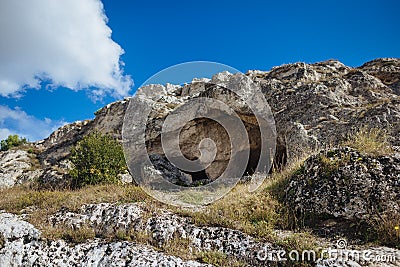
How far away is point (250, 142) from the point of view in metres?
18.0

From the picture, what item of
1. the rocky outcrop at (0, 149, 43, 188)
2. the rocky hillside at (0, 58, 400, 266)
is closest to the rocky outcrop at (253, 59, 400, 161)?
the rocky hillside at (0, 58, 400, 266)

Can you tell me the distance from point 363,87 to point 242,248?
1536cm

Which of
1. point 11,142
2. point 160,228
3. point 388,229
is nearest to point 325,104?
point 388,229

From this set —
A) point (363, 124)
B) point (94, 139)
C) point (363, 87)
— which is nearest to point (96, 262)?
point (94, 139)

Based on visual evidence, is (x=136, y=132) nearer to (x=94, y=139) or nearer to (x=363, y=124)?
(x=94, y=139)

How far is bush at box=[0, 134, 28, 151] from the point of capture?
30.0 metres

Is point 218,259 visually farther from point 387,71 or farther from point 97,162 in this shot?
point 387,71

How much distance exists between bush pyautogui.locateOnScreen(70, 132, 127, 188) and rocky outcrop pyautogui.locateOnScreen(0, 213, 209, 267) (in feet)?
15.7

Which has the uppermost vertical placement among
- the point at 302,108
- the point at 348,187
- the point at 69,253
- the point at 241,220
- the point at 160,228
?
the point at 302,108

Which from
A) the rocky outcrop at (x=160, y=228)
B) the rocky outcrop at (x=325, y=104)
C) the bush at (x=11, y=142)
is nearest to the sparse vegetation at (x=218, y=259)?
the rocky outcrop at (x=160, y=228)

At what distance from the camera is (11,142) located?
30188mm

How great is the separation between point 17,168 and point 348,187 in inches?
898

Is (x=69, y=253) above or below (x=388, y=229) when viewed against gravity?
below

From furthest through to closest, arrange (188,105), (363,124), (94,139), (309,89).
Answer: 1. (188,105)
2. (309,89)
3. (94,139)
4. (363,124)
